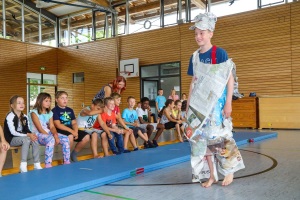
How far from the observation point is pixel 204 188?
265 cm

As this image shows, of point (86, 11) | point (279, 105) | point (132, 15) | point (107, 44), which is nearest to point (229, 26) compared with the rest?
point (279, 105)

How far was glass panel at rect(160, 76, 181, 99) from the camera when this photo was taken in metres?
11.7

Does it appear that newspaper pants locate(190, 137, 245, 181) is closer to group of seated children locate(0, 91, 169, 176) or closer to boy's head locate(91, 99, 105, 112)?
group of seated children locate(0, 91, 169, 176)

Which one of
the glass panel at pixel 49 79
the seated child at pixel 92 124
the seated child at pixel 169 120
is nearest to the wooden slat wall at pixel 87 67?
the glass panel at pixel 49 79

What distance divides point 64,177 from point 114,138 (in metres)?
1.79

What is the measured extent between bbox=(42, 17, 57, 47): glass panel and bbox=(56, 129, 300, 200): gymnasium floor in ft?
42.8

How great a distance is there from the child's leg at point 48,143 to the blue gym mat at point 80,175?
1.29 feet

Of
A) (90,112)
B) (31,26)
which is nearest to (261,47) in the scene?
(90,112)

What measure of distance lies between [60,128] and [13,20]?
1127 cm

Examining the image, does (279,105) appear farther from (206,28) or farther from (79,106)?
(79,106)

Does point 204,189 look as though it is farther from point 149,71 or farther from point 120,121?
point 149,71

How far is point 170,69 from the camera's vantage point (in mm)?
11875

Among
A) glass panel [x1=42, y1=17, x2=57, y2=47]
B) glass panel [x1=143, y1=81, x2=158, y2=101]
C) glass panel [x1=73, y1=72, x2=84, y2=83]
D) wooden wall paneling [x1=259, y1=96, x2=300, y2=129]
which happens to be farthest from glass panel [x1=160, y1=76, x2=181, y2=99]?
glass panel [x1=42, y1=17, x2=57, y2=47]

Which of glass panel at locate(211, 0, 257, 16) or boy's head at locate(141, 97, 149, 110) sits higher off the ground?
glass panel at locate(211, 0, 257, 16)
